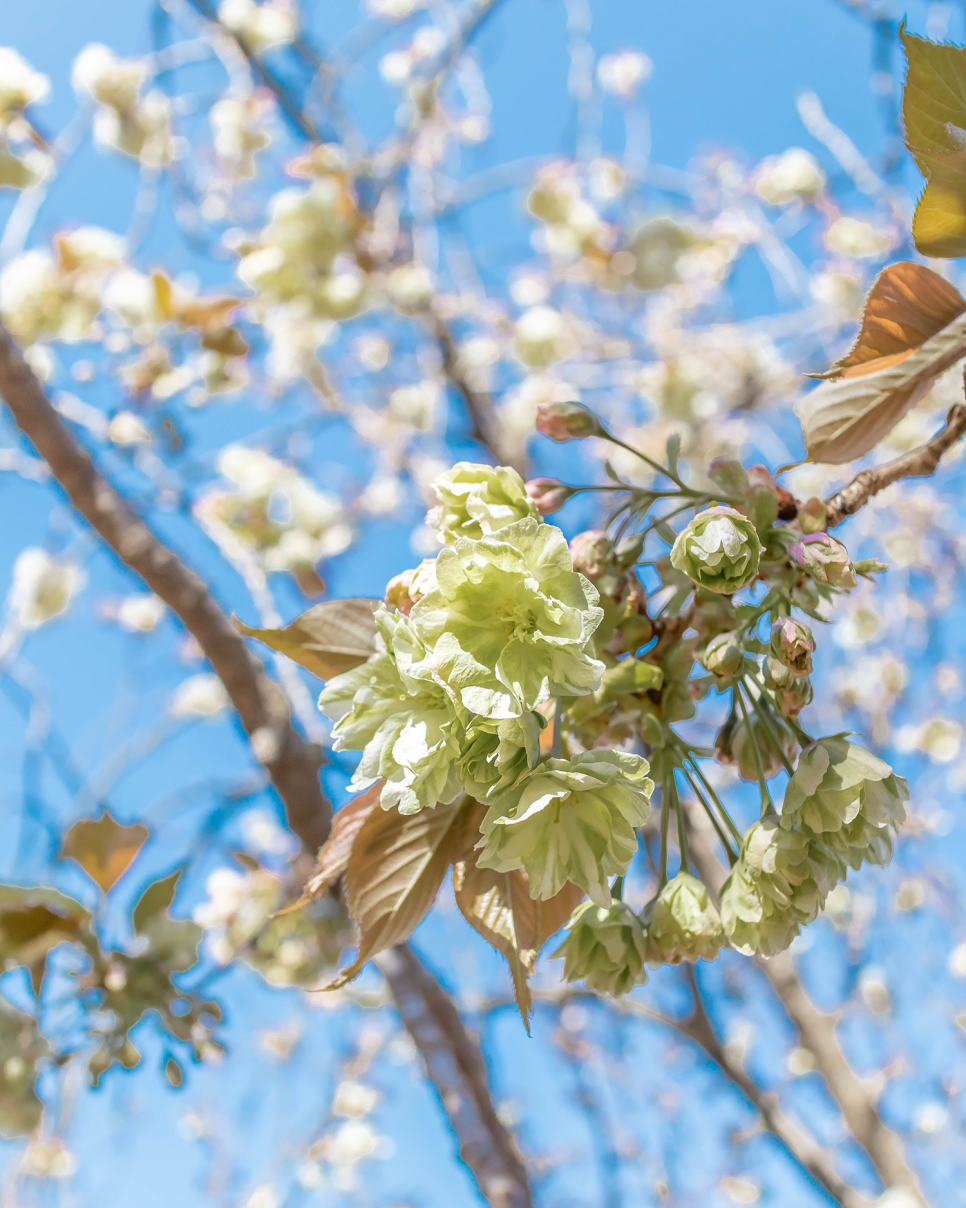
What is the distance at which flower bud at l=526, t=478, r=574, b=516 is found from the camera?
0.85 m

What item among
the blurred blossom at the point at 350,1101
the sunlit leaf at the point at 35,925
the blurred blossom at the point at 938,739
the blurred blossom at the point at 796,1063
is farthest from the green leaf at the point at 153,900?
the blurred blossom at the point at 796,1063

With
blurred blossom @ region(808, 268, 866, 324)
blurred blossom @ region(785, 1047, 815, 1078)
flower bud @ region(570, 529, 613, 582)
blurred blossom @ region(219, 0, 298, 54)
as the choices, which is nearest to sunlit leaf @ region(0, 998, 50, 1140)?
flower bud @ region(570, 529, 613, 582)

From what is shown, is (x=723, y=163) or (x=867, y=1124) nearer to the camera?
(x=867, y=1124)

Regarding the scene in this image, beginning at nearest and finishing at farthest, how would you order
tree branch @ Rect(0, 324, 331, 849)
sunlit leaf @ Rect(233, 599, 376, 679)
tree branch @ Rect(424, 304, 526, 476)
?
sunlit leaf @ Rect(233, 599, 376, 679) → tree branch @ Rect(0, 324, 331, 849) → tree branch @ Rect(424, 304, 526, 476)

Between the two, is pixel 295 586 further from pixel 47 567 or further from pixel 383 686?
pixel 383 686

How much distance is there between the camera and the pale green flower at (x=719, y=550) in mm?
655

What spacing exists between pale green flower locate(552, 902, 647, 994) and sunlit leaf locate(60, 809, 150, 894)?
1046 millimetres

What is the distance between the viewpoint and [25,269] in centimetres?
294

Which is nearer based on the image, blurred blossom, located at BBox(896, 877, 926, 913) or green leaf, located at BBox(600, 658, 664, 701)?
green leaf, located at BBox(600, 658, 664, 701)

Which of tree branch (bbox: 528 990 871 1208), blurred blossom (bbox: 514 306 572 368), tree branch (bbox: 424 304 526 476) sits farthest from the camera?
blurred blossom (bbox: 514 306 572 368)

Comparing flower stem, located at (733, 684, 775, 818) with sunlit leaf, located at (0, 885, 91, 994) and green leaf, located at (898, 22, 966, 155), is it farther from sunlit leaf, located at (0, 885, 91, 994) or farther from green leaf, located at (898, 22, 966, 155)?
sunlit leaf, located at (0, 885, 91, 994)

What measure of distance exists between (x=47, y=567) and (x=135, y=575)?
2.49m

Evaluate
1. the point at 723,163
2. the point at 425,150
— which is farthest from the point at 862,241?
the point at 425,150

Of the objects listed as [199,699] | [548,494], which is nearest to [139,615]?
[199,699]
